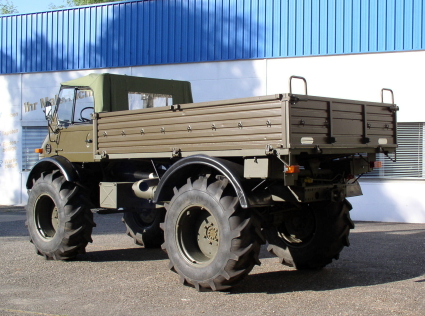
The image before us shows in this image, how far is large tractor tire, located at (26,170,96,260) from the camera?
8.21 metres

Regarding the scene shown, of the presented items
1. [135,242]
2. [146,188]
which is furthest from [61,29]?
[146,188]

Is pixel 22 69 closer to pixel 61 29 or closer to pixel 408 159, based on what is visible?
pixel 61 29

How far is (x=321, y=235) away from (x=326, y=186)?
0.99 meters

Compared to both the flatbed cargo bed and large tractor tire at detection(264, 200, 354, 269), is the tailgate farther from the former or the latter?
large tractor tire at detection(264, 200, 354, 269)

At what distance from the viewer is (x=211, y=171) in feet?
21.9

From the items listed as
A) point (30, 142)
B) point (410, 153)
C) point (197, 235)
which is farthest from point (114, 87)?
point (30, 142)

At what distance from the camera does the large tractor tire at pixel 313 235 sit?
7.28 metres

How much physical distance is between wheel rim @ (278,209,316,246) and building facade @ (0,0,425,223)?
6.70m

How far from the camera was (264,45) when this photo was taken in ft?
49.1

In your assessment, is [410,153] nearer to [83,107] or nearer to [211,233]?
[83,107]

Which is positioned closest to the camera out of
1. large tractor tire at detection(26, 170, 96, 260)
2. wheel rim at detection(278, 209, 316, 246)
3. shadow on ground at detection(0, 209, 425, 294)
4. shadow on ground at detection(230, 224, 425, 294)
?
shadow on ground at detection(230, 224, 425, 294)

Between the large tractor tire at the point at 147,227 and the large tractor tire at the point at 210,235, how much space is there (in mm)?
2718

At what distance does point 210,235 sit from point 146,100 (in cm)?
351

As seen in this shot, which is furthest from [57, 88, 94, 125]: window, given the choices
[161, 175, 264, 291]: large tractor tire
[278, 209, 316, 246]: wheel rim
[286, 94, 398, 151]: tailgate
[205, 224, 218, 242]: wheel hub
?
[286, 94, 398, 151]: tailgate
